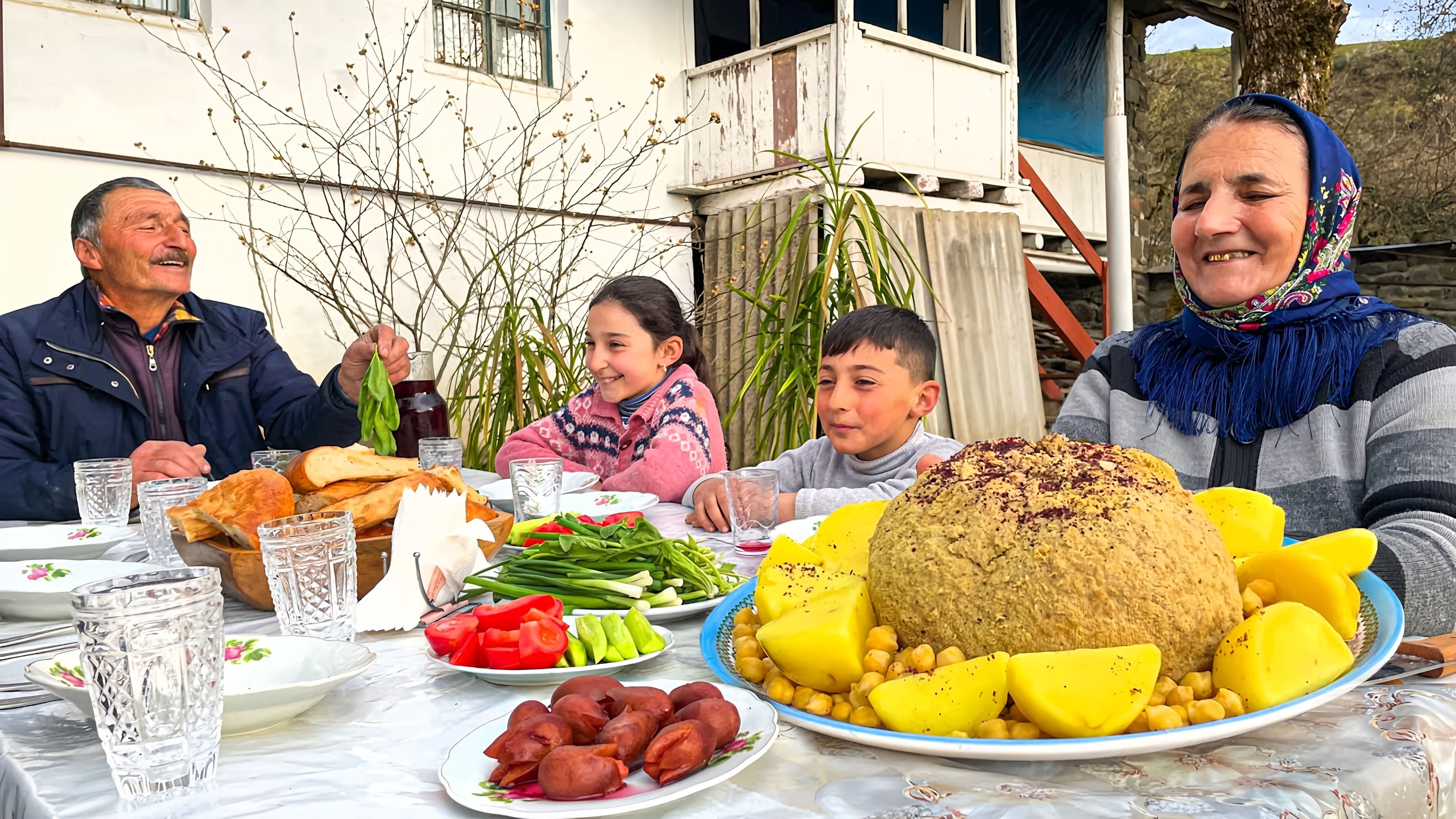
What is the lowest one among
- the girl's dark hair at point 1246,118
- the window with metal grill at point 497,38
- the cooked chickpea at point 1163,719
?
the cooked chickpea at point 1163,719

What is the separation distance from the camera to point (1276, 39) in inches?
251

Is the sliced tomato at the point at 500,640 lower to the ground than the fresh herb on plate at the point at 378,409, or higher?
lower

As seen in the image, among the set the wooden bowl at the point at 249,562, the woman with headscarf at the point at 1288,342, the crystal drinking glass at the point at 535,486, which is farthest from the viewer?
the crystal drinking glass at the point at 535,486

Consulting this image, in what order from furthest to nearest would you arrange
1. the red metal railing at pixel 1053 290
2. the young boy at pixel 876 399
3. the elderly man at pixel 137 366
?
the red metal railing at pixel 1053 290, the elderly man at pixel 137 366, the young boy at pixel 876 399

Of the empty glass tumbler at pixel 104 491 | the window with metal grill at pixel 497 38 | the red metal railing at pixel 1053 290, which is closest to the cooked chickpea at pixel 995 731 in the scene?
the empty glass tumbler at pixel 104 491

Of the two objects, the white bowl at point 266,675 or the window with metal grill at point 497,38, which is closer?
the white bowl at point 266,675

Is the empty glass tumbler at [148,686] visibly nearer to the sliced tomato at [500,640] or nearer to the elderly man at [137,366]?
the sliced tomato at [500,640]

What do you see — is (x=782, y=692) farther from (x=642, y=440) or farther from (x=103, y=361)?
(x=103, y=361)

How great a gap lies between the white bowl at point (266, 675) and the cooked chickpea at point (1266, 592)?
1.04m

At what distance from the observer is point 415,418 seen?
3445mm

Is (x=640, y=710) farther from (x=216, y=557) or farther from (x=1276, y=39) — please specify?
(x=1276, y=39)

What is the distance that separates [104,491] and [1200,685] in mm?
2488

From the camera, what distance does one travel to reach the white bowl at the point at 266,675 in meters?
1.02

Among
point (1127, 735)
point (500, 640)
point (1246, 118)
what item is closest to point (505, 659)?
point (500, 640)
